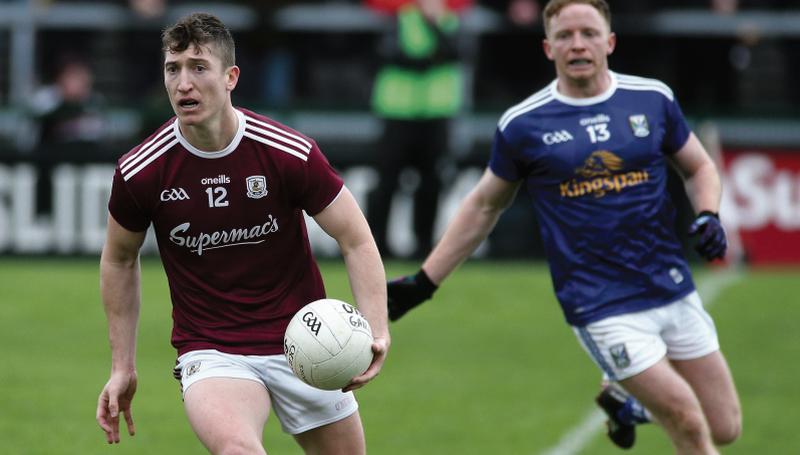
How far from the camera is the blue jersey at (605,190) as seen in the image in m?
7.60

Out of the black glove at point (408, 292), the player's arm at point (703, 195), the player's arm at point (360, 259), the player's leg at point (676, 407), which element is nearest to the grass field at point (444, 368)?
the black glove at point (408, 292)

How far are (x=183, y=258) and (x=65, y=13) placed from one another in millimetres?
A: 15056

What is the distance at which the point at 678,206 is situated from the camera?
1702 cm

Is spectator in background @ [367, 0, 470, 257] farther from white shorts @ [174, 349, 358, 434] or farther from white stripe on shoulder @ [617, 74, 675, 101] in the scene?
white shorts @ [174, 349, 358, 434]

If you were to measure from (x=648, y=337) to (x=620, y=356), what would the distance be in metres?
0.17

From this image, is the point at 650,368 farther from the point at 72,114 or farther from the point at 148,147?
the point at 72,114

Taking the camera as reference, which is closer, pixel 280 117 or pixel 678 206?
pixel 678 206

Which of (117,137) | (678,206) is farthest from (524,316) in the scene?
(117,137)

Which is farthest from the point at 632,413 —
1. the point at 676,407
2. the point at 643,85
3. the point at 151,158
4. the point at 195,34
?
the point at 195,34

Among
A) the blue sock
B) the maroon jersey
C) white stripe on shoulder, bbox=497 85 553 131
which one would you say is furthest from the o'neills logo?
the blue sock

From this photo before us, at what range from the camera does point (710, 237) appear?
24.1ft

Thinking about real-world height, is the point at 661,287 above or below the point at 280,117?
above

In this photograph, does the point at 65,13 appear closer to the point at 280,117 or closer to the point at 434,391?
the point at 280,117

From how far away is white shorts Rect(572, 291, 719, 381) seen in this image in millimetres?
7414
